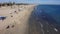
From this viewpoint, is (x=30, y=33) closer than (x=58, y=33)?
Yes

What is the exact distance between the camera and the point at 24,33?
891 inches

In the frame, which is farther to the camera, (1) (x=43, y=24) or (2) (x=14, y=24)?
(1) (x=43, y=24)

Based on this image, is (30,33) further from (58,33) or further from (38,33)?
(58,33)

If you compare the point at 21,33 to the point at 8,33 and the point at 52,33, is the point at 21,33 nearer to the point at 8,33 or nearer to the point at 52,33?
the point at 8,33

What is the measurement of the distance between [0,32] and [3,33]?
0.80m

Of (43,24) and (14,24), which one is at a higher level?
(14,24)

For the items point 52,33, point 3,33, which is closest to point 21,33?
point 3,33

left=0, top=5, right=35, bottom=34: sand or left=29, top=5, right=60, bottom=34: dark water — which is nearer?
left=0, top=5, right=35, bottom=34: sand

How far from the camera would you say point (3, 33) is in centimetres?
2209

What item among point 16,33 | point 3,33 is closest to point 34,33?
point 16,33

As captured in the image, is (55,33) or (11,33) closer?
(11,33)

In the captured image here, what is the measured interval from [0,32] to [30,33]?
3479 mm

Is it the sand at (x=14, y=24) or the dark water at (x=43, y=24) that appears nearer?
the sand at (x=14, y=24)

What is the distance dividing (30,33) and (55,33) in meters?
3.50
